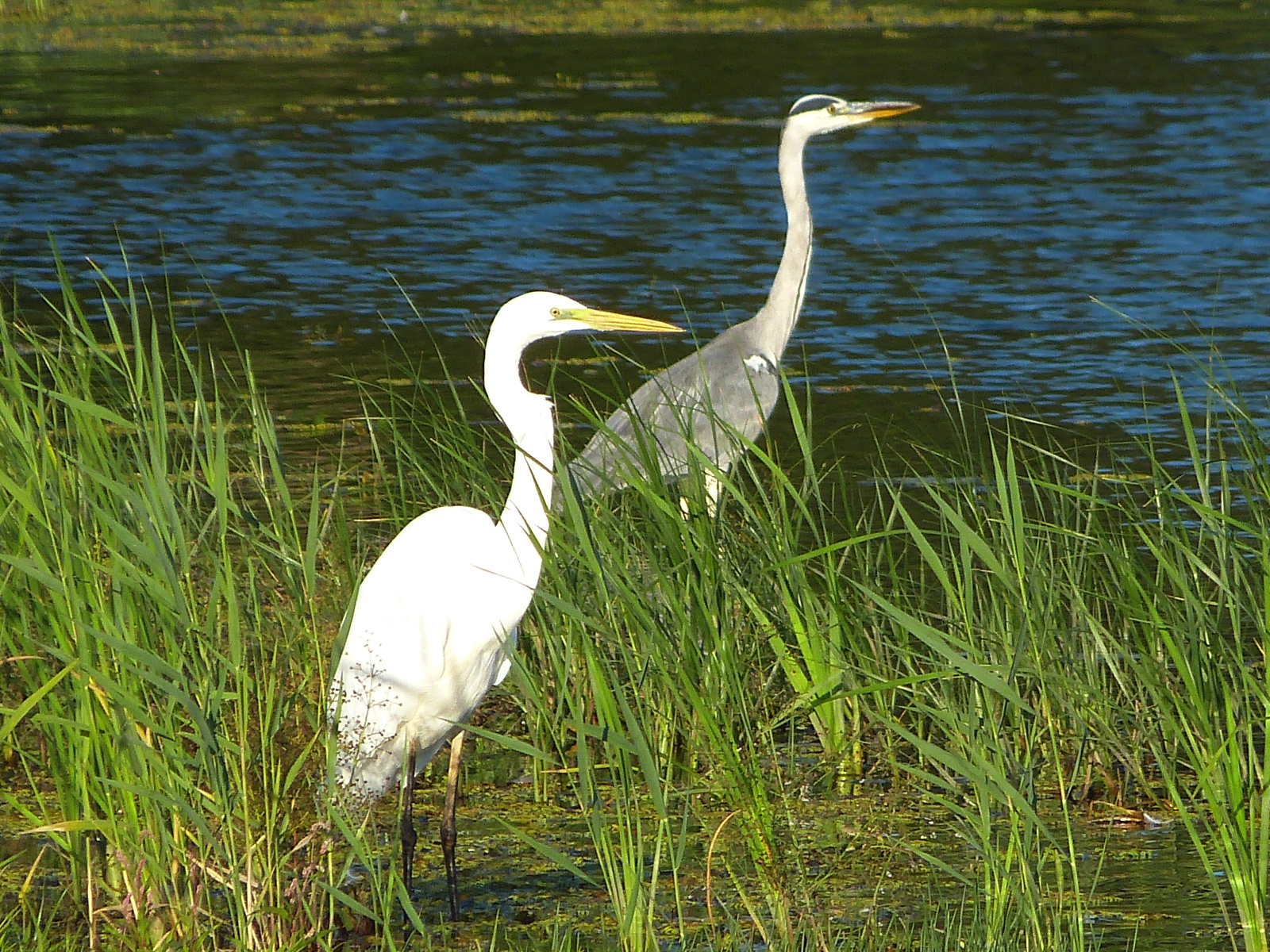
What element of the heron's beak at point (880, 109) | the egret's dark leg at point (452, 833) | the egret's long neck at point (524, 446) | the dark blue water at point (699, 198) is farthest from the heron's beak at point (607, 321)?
the heron's beak at point (880, 109)

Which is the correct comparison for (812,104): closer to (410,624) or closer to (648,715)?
(648,715)

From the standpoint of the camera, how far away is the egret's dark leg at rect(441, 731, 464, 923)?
380cm

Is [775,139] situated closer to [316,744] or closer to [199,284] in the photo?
[199,284]

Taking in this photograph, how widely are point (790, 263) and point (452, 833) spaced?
333cm

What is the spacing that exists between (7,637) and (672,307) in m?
6.24

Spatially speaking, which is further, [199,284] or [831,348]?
[199,284]

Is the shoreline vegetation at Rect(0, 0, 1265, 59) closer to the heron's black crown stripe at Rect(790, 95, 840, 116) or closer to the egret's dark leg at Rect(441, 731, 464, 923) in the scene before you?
the heron's black crown stripe at Rect(790, 95, 840, 116)

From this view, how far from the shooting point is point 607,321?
4305 mm

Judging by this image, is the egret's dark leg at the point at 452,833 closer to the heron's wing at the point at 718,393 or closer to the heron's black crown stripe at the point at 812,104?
the heron's wing at the point at 718,393

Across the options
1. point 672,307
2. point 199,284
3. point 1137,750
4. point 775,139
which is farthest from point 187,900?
point 775,139

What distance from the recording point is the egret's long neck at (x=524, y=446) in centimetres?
392

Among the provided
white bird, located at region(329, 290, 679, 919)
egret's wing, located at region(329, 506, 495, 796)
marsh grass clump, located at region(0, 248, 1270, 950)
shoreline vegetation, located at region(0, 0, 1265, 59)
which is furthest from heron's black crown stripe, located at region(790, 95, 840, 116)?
shoreline vegetation, located at region(0, 0, 1265, 59)

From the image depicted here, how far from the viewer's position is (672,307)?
9.62m

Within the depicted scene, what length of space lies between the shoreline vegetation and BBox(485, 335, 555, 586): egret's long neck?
14.9 m
